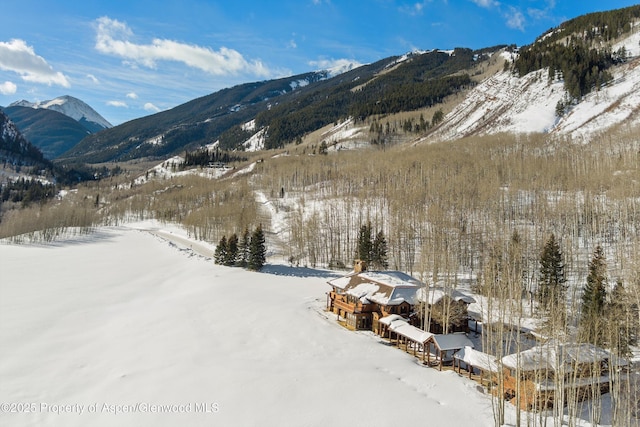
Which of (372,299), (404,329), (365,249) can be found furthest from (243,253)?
(404,329)

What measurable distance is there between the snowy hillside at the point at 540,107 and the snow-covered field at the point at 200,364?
324 feet

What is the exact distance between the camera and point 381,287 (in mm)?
37625

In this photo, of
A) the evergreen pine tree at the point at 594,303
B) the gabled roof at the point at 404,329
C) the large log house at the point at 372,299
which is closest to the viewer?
the evergreen pine tree at the point at 594,303

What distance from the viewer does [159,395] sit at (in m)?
20.8

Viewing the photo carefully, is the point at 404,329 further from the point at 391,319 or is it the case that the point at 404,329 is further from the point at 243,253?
the point at 243,253

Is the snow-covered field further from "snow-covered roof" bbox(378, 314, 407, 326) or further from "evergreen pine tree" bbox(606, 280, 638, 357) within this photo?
"evergreen pine tree" bbox(606, 280, 638, 357)

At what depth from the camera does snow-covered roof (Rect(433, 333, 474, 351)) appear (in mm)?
28547

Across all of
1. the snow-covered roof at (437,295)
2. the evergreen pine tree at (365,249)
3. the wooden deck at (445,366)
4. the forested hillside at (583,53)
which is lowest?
the wooden deck at (445,366)

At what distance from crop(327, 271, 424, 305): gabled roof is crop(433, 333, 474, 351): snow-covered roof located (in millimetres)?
6386

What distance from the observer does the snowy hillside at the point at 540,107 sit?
104m

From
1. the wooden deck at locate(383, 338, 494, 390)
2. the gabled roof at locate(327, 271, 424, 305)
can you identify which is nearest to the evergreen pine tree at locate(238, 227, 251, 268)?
the gabled roof at locate(327, 271, 424, 305)

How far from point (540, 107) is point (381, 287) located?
11681cm

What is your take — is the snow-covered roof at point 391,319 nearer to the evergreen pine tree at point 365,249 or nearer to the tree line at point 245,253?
the evergreen pine tree at point 365,249

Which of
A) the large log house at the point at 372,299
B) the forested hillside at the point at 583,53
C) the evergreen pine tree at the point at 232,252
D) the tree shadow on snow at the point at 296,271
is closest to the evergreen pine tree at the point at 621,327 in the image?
the large log house at the point at 372,299
